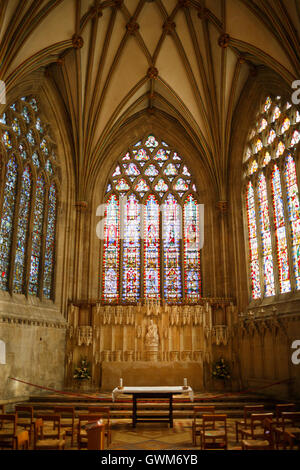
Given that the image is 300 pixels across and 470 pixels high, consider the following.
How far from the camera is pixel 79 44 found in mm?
16812

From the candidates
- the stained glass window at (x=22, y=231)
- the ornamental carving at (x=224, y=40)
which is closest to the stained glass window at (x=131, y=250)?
the stained glass window at (x=22, y=231)

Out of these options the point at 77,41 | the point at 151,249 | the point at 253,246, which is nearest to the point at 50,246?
the point at 151,249

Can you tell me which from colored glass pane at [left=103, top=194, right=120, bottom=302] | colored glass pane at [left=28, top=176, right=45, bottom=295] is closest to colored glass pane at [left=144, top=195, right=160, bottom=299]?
colored glass pane at [left=103, top=194, right=120, bottom=302]

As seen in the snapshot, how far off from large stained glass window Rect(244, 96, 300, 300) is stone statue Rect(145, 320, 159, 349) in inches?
173

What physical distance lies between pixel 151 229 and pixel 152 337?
5.51 m

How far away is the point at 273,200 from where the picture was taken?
16750mm

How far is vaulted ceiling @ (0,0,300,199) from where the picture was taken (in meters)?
14.7

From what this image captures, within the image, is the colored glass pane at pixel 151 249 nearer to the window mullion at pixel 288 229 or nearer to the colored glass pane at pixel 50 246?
the colored glass pane at pixel 50 246

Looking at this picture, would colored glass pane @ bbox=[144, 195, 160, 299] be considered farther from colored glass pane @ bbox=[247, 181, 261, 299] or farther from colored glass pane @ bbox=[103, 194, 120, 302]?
colored glass pane @ bbox=[247, 181, 261, 299]

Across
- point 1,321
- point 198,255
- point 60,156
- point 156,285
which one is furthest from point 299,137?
point 1,321

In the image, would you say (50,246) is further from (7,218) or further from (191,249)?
(191,249)
